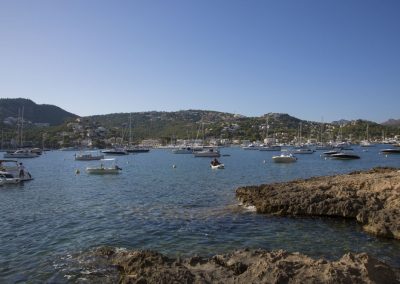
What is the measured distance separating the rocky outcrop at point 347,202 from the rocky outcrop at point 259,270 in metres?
7.94

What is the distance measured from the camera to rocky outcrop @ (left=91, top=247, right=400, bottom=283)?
33.3 ft

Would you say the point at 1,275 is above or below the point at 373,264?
below

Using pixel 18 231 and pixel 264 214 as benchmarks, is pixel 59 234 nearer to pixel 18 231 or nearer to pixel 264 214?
pixel 18 231

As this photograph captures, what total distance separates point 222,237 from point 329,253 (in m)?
4.87

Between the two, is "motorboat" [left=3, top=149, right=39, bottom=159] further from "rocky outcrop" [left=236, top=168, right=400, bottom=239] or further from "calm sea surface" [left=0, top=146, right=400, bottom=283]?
"rocky outcrop" [left=236, top=168, right=400, bottom=239]

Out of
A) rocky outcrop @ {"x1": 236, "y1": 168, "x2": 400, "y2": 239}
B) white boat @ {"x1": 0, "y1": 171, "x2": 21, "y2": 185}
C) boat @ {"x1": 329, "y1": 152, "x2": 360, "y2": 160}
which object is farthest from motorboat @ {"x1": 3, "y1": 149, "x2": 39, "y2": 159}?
rocky outcrop @ {"x1": 236, "y1": 168, "x2": 400, "y2": 239}

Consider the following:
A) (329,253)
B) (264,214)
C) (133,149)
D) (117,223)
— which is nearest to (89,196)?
(117,223)

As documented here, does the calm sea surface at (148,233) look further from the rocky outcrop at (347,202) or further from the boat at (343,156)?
the boat at (343,156)

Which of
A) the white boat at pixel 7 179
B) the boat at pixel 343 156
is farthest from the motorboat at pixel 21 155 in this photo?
the boat at pixel 343 156

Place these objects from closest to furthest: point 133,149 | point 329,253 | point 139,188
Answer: point 329,253 → point 139,188 → point 133,149

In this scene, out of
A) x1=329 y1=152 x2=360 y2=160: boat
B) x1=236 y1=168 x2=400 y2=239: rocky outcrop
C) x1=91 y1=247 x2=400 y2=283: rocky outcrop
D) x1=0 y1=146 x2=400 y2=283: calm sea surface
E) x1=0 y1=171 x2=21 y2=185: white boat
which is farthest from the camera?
x1=329 y1=152 x2=360 y2=160: boat

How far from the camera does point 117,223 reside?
22.4 m

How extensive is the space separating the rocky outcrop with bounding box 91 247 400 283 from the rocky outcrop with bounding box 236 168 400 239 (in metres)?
7.94

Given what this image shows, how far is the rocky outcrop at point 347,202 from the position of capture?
19.0 metres
